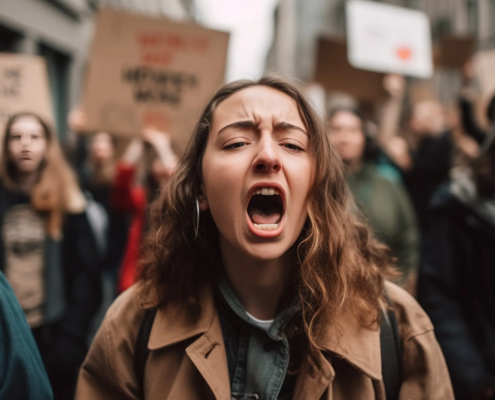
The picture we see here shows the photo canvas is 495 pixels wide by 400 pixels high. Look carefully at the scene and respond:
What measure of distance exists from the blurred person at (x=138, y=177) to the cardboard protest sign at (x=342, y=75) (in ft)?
6.38

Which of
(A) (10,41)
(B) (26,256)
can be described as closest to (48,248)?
(B) (26,256)

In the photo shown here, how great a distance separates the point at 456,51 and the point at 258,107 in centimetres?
492

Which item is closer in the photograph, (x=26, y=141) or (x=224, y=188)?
(x=224, y=188)

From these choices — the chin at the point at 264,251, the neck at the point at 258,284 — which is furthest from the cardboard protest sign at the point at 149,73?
the chin at the point at 264,251

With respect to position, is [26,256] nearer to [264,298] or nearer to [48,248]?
[48,248]

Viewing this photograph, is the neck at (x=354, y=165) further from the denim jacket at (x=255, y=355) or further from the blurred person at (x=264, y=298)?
the denim jacket at (x=255, y=355)

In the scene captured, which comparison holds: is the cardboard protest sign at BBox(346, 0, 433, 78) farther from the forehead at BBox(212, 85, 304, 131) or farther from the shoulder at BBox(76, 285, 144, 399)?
the shoulder at BBox(76, 285, 144, 399)

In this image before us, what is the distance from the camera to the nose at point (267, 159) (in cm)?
154

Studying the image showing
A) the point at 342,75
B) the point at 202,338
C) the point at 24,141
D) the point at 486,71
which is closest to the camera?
the point at 202,338

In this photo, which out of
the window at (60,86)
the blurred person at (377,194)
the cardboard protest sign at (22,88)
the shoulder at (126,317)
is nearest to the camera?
the shoulder at (126,317)

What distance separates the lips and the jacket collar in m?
0.29

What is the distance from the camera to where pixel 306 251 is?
1685 mm

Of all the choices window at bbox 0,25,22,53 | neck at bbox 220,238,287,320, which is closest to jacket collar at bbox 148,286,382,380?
neck at bbox 220,238,287,320

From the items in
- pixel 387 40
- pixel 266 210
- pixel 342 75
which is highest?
pixel 387 40
